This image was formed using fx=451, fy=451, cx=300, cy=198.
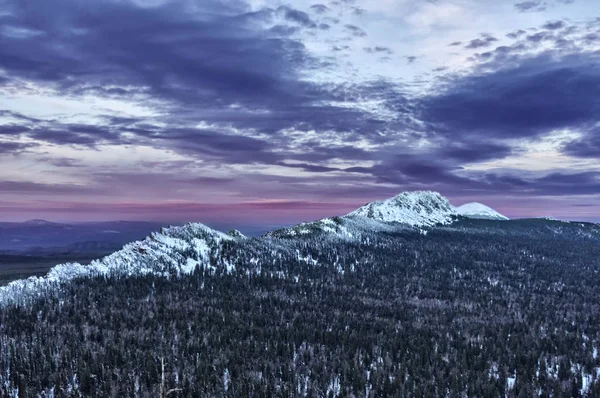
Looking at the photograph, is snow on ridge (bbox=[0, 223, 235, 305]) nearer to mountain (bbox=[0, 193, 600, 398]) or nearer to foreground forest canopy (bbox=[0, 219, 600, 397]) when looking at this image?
mountain (bbox=[0, 193, 600, 398])

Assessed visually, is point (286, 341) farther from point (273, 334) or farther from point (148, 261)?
point (148, 261)

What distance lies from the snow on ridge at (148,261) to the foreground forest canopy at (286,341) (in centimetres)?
716

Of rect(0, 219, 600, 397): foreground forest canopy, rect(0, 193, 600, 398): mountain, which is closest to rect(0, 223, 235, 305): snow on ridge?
rect(0, 193, 600, 398): mountain

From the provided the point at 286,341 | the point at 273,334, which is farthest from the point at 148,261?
the point at 286,341

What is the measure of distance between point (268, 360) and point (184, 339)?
18.4 metres

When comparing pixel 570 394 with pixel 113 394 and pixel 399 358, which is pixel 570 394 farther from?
pixel 113 394

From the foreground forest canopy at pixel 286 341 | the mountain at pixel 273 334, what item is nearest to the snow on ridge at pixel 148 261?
the mountain at pixel 273 334

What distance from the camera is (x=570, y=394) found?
229 ft

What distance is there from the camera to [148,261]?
157 metres

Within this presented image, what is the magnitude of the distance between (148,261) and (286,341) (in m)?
83.8

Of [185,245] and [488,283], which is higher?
[185,245]

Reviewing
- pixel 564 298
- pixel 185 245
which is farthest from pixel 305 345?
pixel 564 298

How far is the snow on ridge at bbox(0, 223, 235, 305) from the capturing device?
12326 centimetres

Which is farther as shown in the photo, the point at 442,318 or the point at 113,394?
the point at 442,318
